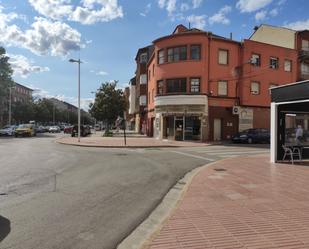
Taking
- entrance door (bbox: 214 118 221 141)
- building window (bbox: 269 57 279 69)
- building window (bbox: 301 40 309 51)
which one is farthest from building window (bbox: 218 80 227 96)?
building window (bbox: 301 40 309 51)

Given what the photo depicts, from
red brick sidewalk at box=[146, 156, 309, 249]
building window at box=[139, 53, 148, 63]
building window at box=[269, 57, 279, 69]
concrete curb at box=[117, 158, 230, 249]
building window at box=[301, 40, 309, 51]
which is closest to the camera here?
red brick sidewalk at box=[146, 156, 309, 249]

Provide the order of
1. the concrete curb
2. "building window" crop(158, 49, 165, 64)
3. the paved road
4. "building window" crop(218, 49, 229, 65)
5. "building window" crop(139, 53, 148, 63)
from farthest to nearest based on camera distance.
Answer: "building window" crop(139, 53, 148, 63)
"building window" crop(158, 49, 165, 64)
"building window" crop(218, 49, 229, 65)
the paved road
the concrete curb

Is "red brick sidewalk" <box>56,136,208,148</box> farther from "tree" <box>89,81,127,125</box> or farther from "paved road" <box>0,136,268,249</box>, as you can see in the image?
"tree" <box>89,81,127,125</box>

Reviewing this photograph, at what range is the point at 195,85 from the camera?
3888cm

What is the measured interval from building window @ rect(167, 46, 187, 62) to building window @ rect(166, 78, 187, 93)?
2021mm

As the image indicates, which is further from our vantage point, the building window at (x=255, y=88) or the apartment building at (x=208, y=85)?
the building window at (x=255, y=88)

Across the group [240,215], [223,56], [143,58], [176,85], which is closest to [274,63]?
[223,56]

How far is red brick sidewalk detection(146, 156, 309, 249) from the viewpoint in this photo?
236 inches

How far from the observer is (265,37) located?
165 ft

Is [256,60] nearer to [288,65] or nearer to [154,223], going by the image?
[288,65]

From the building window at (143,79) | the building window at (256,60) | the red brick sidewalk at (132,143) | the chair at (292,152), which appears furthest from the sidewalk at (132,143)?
the building window at (143,79)

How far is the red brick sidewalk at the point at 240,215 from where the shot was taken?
599 centimetres

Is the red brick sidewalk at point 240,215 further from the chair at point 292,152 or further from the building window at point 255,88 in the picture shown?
the building window at point 255,88

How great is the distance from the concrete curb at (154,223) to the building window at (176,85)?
2842cm
